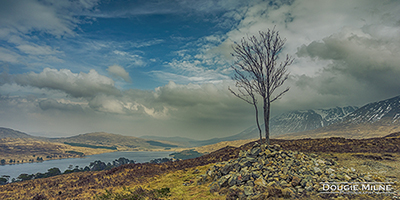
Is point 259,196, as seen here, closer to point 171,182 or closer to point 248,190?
point 248,190

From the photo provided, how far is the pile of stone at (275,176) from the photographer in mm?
13391

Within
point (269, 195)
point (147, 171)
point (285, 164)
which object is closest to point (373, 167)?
point (285, 164)

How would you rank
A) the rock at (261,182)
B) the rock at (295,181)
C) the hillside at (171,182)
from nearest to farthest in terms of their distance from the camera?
the rock at (295,181) → the rock at (261,182) → the hillside at (171,182)

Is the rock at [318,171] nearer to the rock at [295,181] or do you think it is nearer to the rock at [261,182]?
the rock at [295,181]

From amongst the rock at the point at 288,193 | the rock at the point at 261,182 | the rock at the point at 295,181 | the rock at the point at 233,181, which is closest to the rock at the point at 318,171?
the rock at the point at 295,181

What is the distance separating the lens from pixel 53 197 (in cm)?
2062

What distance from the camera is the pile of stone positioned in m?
13.4

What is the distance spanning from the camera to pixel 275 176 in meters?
15.5

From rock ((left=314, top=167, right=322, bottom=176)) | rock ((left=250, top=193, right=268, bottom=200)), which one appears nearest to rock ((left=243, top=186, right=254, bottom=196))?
rock ((left=250, top=193, right=268, bottom=200))

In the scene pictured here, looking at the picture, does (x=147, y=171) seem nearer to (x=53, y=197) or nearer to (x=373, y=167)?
(x=53, y=197)

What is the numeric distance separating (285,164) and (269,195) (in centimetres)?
539

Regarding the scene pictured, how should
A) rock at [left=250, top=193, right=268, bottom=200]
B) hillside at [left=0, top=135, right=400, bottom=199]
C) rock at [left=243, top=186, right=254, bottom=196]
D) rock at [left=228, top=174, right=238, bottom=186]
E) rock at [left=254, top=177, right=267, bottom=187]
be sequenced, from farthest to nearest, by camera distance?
1. hillside at [left=0, top=135, right=400, bottom=199]
2. rock at [left=228, top=174, right=238, bottom=186]
3. rock at [left=254, top=177, right=267, bottom=187]
4. rock at [left=243, top=186, right=254, bottom=196]
5. rock at [left=250, top=193, right=268, bottom=200]

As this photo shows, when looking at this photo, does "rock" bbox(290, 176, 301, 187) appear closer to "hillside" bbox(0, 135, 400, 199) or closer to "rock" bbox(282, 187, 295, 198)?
"hillside" bbox(0, 135, 400, 199)

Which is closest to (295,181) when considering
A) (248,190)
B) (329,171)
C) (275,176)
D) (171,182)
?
(275,176)
